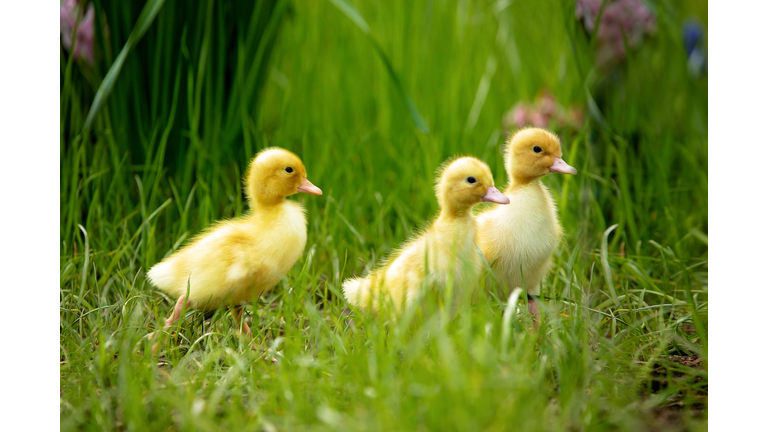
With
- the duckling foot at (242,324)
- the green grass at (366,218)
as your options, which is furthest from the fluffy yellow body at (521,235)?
the duckling foot at (242,324)

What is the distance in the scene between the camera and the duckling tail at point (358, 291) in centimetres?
204

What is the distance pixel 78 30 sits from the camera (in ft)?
9.70

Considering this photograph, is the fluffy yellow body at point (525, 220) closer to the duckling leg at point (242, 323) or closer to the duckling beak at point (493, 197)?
the duckling beak at point (493, 197)

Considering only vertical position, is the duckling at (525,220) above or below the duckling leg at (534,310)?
above

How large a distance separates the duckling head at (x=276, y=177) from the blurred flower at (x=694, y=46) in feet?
7.64

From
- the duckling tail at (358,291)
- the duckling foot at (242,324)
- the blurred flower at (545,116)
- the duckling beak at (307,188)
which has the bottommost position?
the duckling foot at (242,324)

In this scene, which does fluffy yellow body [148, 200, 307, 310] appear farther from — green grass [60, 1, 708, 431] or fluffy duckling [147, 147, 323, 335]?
green grass [60, 1, 708, 431]

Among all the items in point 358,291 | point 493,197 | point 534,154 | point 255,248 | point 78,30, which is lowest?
point 358,291

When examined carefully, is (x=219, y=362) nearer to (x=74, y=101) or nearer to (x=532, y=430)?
(x=532, y=430)

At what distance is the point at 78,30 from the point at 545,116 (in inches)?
89.6

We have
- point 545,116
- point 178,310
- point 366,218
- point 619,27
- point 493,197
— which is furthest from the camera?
point 545,116

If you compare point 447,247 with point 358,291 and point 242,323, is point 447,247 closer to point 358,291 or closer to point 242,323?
point 358,291

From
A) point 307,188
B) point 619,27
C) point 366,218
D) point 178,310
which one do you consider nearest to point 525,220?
point 307,188

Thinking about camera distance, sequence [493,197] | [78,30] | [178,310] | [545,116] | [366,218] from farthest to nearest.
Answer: [545,116] < [78,30] < [366,218] < [178,310] < [493,197]
